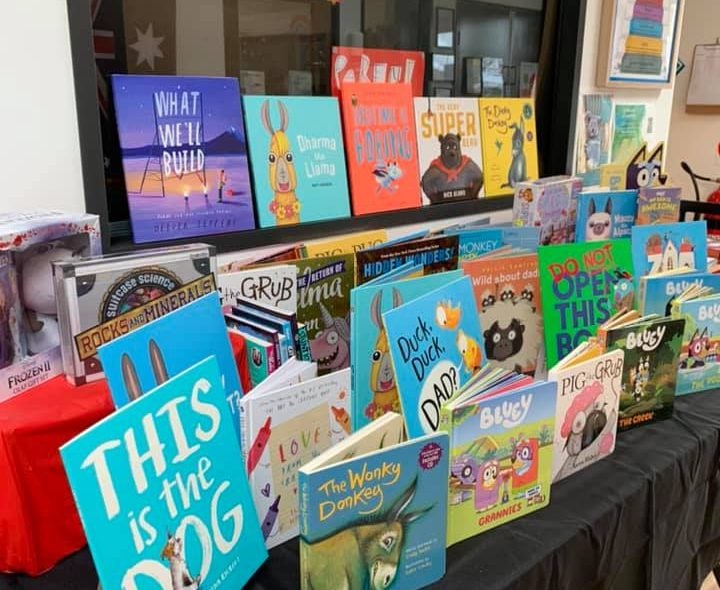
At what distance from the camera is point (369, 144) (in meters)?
1.95

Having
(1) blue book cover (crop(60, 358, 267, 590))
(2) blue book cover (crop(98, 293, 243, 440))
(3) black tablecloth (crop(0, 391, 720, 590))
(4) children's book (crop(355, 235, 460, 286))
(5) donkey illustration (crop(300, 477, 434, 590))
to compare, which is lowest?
(3) black tablecloth (crop(0, 391, 720, 590))

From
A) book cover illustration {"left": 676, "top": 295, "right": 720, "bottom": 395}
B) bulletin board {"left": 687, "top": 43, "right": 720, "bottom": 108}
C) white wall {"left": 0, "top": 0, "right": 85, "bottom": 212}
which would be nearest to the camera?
white wall {"left": 0, "top": 0, "right": 85, "bottom": 212}

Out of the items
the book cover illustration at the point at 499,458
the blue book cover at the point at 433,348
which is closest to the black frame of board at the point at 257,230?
the blue book cover at the point at 433,348

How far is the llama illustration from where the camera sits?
1208mm

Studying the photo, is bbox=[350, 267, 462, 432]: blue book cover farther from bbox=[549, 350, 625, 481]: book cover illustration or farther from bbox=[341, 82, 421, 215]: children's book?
bbox=[341, 82, 421, 215]: children's book

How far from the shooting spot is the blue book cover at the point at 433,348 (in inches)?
44.7

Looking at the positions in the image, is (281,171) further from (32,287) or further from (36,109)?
(32,287)

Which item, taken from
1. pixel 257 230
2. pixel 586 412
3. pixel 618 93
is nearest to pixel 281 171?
pixel 257 230

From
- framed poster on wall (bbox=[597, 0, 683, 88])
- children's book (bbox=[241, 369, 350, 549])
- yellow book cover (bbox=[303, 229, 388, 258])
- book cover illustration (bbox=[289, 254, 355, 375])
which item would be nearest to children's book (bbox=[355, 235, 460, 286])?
book cover illustration (bbox=[289, 254, 355, 375])

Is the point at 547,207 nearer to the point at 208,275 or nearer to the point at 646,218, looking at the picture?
the point at 646,218

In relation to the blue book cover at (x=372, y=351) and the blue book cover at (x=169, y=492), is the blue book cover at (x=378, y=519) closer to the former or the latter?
the blue book cover at (x=169, y=492)

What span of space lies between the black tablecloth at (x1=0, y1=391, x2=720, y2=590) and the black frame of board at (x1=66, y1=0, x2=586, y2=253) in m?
0.75

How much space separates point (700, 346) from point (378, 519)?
3.35 feet

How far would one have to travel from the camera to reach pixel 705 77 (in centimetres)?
450
